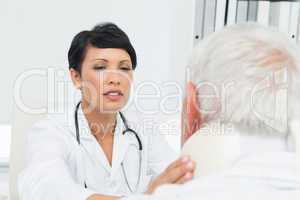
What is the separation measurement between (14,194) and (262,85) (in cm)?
84

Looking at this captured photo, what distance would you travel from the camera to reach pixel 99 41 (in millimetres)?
1164

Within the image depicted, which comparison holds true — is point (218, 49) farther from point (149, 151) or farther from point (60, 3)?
point (60, 3)

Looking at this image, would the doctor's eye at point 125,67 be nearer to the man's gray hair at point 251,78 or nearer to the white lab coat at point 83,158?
the white lab coat at point 83,158

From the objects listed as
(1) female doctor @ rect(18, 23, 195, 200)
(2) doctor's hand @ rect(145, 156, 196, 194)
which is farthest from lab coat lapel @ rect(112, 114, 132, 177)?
(2) doctor's hand @ rect(145, 156, 196, 194)

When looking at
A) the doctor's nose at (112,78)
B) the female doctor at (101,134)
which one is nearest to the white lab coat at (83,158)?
the female doctor at (101,134)

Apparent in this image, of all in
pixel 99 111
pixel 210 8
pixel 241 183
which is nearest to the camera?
pixel 241 183

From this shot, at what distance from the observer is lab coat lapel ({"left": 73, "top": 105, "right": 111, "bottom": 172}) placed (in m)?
1.14

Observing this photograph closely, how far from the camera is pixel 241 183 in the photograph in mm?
631

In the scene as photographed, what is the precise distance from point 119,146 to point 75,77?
0.75 feet

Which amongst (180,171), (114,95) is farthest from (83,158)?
(180,171)

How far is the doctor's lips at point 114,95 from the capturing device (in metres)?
1.17

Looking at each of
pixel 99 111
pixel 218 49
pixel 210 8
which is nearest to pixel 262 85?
pixel 218 49

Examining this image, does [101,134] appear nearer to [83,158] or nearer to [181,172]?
[83,158]

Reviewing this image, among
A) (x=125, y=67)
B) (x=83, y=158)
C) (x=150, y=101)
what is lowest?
(x=83, y=158)
